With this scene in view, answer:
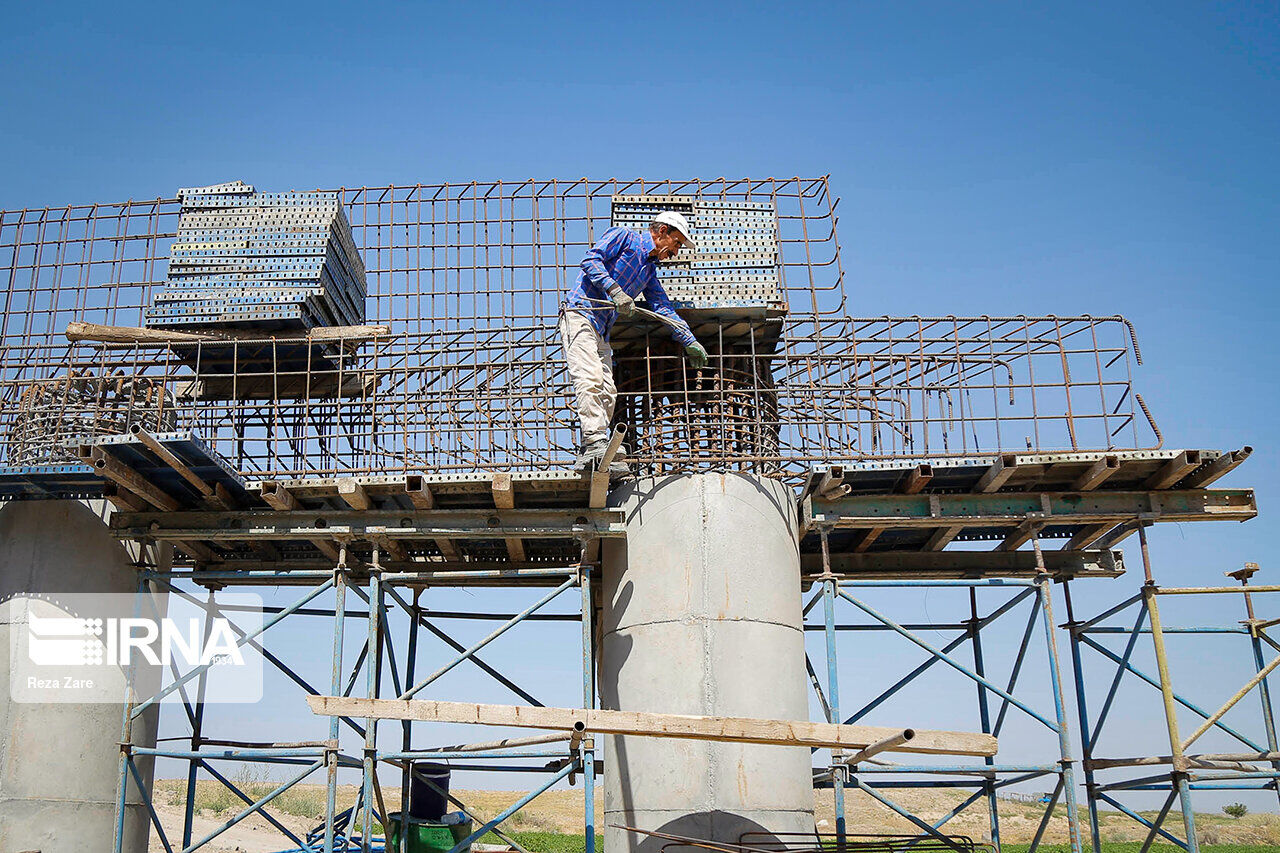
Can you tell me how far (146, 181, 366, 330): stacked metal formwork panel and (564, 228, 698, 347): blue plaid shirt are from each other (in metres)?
4.34

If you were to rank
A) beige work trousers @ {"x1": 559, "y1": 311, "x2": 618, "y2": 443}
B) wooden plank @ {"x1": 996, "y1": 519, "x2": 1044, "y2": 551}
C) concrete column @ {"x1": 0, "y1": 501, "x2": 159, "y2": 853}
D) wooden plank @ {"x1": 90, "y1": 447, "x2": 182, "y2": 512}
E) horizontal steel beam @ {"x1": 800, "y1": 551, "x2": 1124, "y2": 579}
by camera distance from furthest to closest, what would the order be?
1. horizontal steel beam @ {"x1": 800, "y1": 551, "x2": 1124, "y2": 579}
2. wooden plank @ {"x1": 996, "y1": 519, "x2": 1044, "y2": 551}
3. beige work trousers @ {"x1": 559, "y1": 311, "x2": 618, "y2": 443}
4. concrete column @ {"x1": 0, "y1": 501, "x2": 159, "y2": 853}
5. wooden plank @ {"x1": 90, "y1": 447, "x2": 182, "y2": 512}

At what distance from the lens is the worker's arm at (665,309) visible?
616 inches

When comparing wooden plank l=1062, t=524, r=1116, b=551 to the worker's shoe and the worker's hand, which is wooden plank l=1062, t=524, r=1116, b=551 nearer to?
the worker's hand

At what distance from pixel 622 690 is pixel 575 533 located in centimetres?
203

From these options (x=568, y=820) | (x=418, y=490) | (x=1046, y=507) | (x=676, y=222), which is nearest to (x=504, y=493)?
(x=418, y=490)

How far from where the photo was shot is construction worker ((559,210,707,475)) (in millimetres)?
15477

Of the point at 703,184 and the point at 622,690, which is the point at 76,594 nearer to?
the point at 622,690

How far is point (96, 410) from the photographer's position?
16.3 metres

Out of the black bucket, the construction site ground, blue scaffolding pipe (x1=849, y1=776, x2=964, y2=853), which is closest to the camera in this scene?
blue scaffolding pipe (x1=849, y1=776, x2=964, y2=853)

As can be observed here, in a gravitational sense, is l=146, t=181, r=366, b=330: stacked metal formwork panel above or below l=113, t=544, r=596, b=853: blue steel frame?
above

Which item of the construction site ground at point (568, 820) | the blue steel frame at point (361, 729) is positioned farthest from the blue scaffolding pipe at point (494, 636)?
the construction site ground at point (568, 820)

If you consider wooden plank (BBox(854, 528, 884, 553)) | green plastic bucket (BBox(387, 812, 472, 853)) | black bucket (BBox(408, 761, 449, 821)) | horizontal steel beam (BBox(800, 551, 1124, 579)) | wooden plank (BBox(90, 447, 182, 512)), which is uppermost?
wooden plank (BBox(90, 447, 182, 512))

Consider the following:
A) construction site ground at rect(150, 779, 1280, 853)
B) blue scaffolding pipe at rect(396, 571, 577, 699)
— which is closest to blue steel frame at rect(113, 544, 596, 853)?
blue scaffolding pipe at rect(396, 571, 577, 699)

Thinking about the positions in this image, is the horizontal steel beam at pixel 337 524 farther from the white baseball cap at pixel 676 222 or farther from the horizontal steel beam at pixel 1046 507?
the horizontal steel beam at pixel 1046 507
